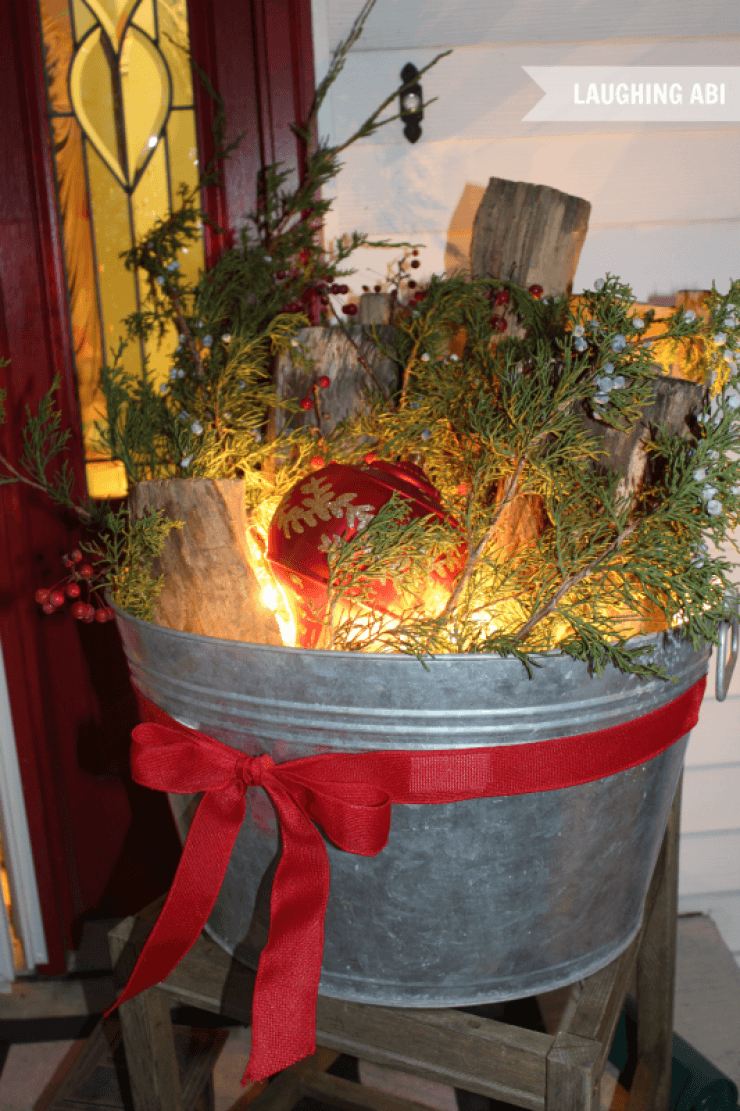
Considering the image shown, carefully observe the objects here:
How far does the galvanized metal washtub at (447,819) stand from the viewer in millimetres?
626

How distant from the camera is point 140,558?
79cm

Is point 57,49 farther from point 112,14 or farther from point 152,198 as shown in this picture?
point 152,198

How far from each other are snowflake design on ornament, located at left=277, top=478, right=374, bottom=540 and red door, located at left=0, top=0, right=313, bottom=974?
67cm

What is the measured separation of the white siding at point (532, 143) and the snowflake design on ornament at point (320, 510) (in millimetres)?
662

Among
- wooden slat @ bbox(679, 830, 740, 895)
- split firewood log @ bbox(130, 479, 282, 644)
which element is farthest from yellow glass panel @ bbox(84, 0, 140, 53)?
wooden slat @ bbox(679, 830, 740, 895)

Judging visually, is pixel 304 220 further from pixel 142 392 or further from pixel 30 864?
pixel 30 864

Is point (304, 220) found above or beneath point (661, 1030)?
above

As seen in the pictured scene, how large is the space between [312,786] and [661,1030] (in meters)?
0.89

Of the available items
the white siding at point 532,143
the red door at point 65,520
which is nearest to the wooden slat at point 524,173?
the white siding at point 532,143

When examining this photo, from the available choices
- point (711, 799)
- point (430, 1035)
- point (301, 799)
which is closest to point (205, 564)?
point (301, 799)

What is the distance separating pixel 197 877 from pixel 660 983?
83 centimetres

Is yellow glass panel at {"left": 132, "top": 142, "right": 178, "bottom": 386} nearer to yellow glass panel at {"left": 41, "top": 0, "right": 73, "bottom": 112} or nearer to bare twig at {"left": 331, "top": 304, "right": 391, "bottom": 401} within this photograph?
yellow glass panel at {"left": 41, "top": 0, "right": 73, "bottom": 112}

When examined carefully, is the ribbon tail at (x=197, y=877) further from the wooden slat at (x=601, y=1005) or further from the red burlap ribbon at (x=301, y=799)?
the wooden slat at (x=601, y=1005)

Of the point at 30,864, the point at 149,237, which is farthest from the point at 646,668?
the point at 30,864
